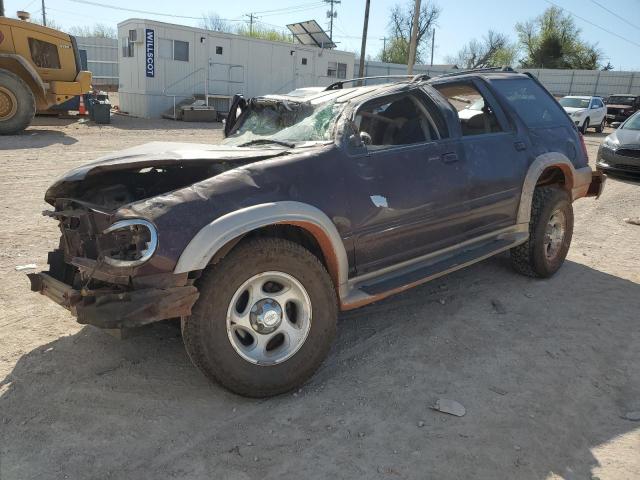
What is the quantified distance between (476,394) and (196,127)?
17.9m

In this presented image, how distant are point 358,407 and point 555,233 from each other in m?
3.22

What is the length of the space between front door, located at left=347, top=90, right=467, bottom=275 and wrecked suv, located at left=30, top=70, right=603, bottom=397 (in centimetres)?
1

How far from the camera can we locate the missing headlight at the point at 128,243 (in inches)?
106

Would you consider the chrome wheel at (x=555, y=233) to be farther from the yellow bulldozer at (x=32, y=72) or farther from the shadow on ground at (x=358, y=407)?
the yellow bulldozer at (x=32, y=72)

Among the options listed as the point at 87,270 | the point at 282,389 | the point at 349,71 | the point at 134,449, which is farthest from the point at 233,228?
the point at 349,71

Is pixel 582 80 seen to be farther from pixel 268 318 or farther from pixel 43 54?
pixel 268 318

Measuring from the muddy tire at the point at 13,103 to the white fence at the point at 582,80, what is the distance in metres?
29.4

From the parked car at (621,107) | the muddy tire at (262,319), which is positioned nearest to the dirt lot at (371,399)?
the muddy tire at (262,319)

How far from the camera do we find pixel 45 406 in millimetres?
2955

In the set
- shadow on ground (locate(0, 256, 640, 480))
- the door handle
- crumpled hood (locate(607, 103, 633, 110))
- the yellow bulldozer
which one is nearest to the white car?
crumpled hood (locate(607, 103, 633, 110))

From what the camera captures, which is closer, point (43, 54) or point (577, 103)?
point (43, 54)

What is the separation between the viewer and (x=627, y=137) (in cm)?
1104

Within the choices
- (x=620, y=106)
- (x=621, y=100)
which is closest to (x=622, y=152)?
(x=620, y=106)

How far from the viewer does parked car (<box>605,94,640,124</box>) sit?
2686 centimetres
